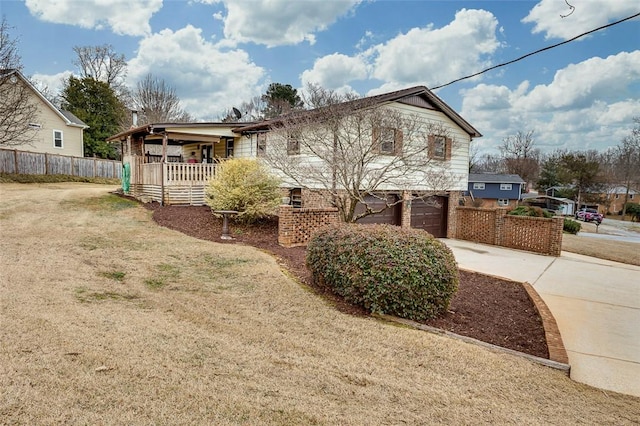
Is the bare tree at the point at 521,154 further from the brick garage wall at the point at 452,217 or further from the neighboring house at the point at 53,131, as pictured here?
the neighboring house at the point at 53,131

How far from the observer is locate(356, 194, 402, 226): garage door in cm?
1343

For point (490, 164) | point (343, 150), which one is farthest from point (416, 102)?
point (490, 164)

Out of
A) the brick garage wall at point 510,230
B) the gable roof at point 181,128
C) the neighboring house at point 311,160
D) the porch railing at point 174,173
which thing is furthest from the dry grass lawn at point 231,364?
the brick garage wall at point 510,230

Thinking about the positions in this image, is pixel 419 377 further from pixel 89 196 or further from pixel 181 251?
pixel 89 196

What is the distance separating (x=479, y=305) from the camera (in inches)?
239

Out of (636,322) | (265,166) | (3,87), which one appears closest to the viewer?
(636,322)

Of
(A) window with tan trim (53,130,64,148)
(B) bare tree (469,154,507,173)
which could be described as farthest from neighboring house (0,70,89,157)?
(B) bare tree (469,154,507,173)

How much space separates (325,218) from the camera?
33.4 feet

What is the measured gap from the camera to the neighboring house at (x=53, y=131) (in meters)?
24.2

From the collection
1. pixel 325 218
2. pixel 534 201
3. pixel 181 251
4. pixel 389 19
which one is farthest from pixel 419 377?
pixel 534 201

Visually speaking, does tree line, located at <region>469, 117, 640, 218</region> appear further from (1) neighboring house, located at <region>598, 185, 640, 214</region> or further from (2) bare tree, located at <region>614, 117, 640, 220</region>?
(1) neighboring house, located at <region>598, 185, 640, 214</region>

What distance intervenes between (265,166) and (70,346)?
29.3 feet

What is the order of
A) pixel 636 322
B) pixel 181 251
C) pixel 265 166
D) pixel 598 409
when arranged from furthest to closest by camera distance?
pixel 265 166, pixel 181 251, pixel 636 322, pixel 598 409

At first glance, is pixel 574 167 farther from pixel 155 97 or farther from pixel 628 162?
pixel 155 97
